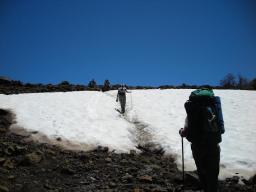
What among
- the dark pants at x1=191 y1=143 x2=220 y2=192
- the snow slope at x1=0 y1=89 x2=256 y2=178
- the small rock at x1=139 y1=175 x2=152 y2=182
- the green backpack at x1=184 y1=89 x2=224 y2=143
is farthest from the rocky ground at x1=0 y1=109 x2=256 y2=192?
the green backpack at x1=184 y1=89 x2=224 y2=143

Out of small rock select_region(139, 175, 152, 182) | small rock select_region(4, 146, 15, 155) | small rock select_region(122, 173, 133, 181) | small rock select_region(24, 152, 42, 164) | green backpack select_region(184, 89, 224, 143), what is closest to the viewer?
green backpack select_region(184, 89, 224, 143)

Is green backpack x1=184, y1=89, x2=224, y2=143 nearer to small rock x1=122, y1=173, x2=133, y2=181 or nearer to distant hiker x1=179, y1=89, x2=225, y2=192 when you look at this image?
distant hiker x1=179, y1=89, x2=225, y2=192

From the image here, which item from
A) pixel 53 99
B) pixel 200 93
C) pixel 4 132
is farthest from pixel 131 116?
pixel 200 93

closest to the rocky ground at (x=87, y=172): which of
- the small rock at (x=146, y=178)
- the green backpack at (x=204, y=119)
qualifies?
the small rock at (x=146, y=178)

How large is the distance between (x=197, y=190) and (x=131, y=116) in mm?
13653

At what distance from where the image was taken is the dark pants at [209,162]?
7.86 meters

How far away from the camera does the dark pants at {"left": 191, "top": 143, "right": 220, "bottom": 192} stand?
25.8ft

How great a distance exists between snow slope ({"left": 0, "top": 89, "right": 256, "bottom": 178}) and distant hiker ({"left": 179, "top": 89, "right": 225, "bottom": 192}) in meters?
4.53

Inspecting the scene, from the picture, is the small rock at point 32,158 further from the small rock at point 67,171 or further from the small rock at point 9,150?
the small rock at point 67,171

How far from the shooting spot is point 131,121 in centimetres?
2222

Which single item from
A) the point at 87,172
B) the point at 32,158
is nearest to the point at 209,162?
the point at 87,172

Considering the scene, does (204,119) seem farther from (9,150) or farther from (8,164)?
(9,150)

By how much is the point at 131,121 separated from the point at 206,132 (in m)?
14.5

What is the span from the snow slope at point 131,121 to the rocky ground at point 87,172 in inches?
51.3
